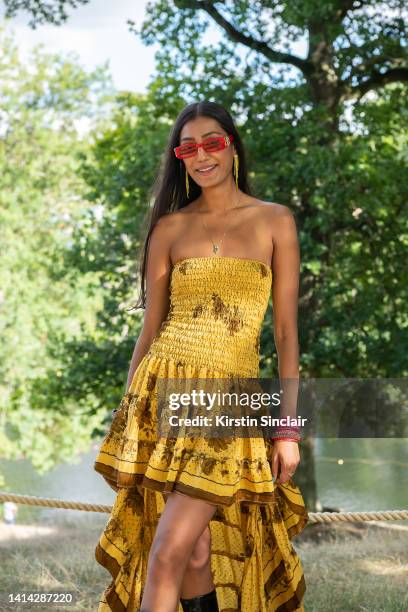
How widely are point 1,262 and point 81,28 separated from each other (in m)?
9.21

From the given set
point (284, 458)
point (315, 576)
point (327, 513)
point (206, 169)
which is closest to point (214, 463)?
point (284, 458)

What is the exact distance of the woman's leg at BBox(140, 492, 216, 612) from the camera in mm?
2236

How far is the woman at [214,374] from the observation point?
8.10ft

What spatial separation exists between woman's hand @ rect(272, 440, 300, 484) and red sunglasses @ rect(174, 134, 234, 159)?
93cm

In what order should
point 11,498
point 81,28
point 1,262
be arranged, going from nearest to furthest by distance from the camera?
point 11,498, point 1,262, point 81,28

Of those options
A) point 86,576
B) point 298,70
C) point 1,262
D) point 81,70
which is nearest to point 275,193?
point 298,70

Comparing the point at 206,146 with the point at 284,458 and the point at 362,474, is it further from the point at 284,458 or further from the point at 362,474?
the point at 362,474

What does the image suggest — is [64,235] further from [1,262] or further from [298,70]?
[298,70]

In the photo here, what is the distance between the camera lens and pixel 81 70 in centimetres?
2022

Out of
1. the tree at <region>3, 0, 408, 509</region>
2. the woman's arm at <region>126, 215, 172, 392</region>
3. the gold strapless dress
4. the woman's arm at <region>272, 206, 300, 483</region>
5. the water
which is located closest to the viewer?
the gold strapless dress

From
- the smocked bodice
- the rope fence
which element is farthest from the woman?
Answer: the rope fence

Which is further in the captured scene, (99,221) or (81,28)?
(81,28)

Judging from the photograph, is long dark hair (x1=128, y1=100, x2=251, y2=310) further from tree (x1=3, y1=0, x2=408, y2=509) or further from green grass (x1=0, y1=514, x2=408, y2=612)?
tree (x1=3, y1=0, x2=408, y2=509)

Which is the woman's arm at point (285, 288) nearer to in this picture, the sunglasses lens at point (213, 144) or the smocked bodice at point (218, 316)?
the smocked bodice at point (218, 316)
